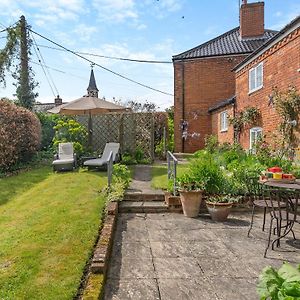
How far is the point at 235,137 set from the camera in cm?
1388

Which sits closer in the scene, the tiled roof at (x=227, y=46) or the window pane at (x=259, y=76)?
the window pane at (x=259, y=76)

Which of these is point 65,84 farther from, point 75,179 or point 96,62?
point 75,179

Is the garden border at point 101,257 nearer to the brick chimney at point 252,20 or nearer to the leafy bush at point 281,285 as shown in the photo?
the leafy bush at point 281,285

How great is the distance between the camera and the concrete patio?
319 centimetres

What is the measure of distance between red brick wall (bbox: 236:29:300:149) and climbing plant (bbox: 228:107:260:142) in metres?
0.26

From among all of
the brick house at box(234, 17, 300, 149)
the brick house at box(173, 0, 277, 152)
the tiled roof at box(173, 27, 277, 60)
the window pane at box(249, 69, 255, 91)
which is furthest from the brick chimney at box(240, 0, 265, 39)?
the window pane at box(249, 69, 255, 91)

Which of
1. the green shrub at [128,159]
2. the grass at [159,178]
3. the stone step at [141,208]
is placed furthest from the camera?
the green shrub at [128,159]

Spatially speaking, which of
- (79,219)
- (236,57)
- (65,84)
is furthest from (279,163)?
(65,84)

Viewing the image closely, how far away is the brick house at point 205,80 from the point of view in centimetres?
1803

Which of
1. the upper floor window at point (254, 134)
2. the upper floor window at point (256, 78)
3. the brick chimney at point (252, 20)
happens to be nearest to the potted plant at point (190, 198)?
the upper floor window at point (254, 134)

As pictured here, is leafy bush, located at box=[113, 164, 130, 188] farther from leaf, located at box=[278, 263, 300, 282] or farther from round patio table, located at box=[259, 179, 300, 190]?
leaf, located at box=[278, 263, 300, 282]

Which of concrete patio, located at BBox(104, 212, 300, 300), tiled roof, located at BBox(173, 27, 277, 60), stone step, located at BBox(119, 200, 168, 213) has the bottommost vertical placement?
concrete patio, located at BBox(104, 212, 300, 300)

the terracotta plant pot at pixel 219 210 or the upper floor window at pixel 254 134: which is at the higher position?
the upper floor window at pixel 254 134

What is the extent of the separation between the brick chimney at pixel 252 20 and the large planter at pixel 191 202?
50.3 feet
